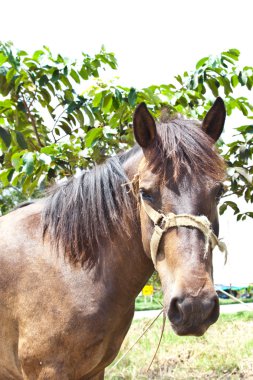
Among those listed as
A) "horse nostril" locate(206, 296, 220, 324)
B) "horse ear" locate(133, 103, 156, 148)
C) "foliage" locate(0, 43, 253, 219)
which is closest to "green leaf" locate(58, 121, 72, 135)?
"foliage" locate(0, 43, 253, 219)

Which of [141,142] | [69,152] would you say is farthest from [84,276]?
[69,152]

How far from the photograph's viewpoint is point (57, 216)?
10.6 ft

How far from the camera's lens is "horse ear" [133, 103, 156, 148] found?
290cm

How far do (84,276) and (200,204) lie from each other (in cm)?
86

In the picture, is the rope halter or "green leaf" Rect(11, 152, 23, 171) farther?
"green leaf" Rect(11, 152, 23, 171)

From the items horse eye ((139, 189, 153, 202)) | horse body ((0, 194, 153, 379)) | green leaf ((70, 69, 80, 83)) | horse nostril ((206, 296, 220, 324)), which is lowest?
horse body ((0, 194, 153, 379))

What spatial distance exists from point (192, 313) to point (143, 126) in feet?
3.62

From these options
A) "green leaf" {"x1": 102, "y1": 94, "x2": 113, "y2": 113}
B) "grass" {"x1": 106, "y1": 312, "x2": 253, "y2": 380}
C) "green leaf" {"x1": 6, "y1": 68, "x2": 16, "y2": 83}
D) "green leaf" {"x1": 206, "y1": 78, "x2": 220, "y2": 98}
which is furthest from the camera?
"grass" {"x1": 106, "y1": 312, "x2": 253, "y2": 380}

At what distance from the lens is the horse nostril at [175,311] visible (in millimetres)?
2397

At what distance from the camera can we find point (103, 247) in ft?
10.3

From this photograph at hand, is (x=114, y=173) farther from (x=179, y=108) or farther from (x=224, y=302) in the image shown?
(x=224, y=302)

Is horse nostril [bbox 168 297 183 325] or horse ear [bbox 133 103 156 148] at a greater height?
horse ear [bbox 133 103 156 148]

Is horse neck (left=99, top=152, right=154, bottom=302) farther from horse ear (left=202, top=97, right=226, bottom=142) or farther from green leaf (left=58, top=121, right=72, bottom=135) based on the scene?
green leaf (left=58, top=121, right=72, bottom=135)

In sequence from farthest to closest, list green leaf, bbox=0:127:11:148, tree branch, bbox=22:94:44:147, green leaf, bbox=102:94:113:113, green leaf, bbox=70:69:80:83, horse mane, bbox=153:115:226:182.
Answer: tree branch, bbox=22:94:44:147
green leaf, bbox=70:69:80:83
green leaf, bbox=102:94:113:113
green leaf, bbox=0:127:11:148
horse mane, bbox=153:115:226:182
